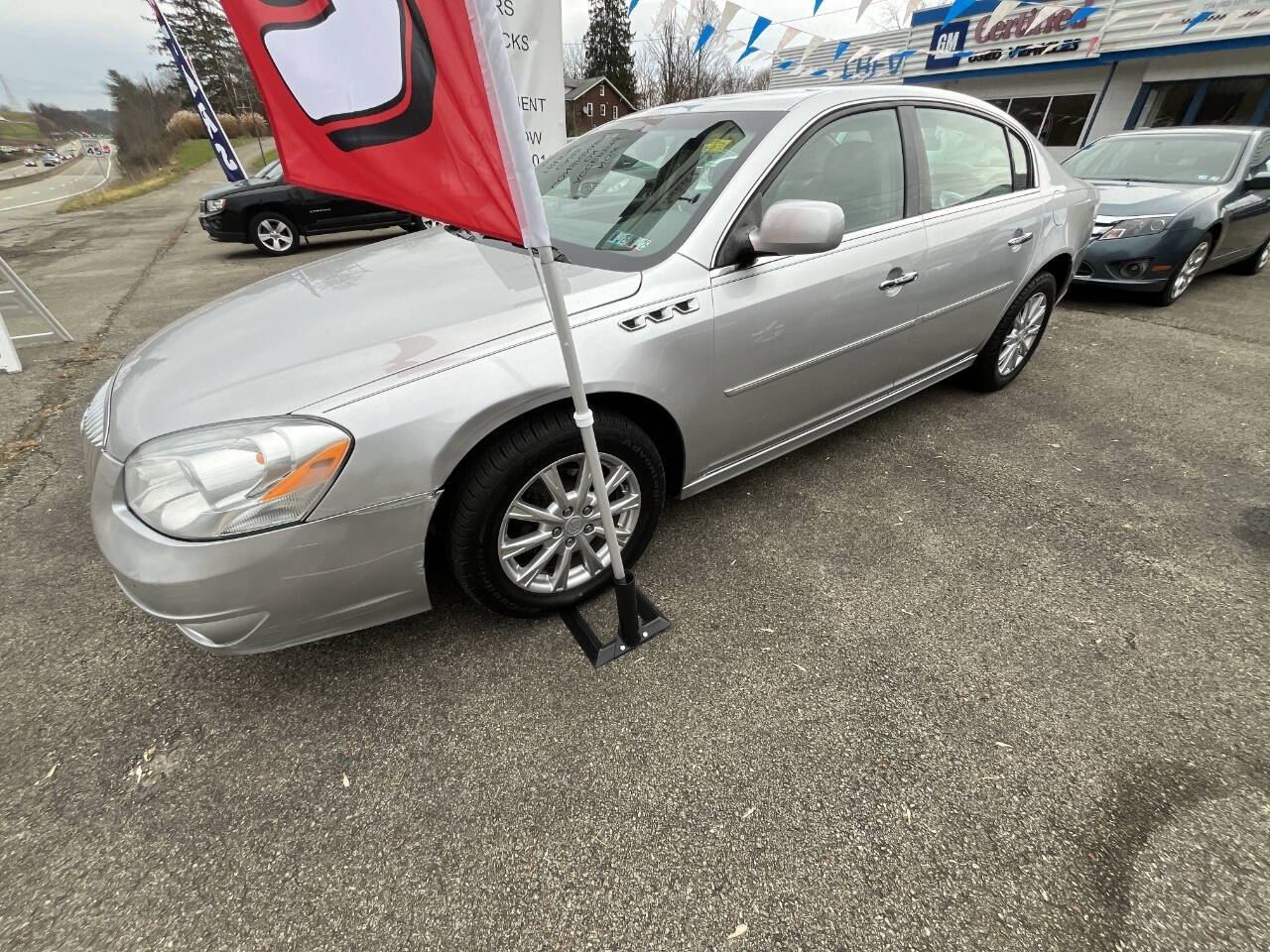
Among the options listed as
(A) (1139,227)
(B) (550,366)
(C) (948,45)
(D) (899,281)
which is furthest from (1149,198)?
(C) (948,45)

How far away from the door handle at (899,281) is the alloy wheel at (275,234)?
32.1 ft

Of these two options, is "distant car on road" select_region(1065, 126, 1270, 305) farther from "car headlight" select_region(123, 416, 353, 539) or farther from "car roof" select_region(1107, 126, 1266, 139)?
"car headlight" select_region(123, 416, 353, 539)

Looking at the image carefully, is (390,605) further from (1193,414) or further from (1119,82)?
(1119,82)

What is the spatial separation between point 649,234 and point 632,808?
5.91 feet

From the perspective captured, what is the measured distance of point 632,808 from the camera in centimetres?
158

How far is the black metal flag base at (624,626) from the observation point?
6.32 feet

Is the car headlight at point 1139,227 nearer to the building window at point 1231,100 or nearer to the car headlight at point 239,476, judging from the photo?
the car headlight at point 239,476

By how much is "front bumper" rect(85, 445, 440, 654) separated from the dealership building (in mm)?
10391

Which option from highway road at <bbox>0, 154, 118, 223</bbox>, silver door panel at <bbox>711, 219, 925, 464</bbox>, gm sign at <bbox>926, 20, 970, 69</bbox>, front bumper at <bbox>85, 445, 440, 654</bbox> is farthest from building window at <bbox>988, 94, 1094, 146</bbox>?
highway road at <bbox>0, 154, 118, 223</bbox>

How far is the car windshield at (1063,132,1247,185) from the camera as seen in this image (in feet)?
18.0

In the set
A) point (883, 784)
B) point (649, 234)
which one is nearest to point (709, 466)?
point (649, 234)

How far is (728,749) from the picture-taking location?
172cm

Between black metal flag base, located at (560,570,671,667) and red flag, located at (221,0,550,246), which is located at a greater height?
red flag, located at (221,0,550,246)

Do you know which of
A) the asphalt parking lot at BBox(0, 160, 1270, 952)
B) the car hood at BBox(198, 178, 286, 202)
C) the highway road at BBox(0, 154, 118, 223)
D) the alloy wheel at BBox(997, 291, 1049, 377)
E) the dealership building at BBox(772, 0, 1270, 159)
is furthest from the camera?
the highway road at BBox(0, 154, 118, 223)
